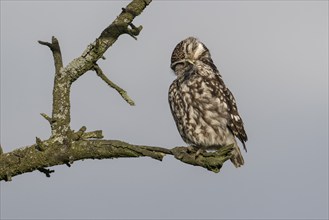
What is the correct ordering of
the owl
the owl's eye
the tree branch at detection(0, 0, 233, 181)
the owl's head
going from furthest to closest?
the owl's eye, the owl's head, the owl, the tree branch at detection(0, 0, 233, 181)

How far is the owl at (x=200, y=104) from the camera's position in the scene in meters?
11.8

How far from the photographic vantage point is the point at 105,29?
741cm

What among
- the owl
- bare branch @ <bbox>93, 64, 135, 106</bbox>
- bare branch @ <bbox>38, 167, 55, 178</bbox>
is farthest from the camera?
the owl

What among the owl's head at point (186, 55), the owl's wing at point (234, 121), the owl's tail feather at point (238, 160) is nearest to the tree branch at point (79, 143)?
the owl's head at point (186, 55)

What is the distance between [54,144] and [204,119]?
5.11 m

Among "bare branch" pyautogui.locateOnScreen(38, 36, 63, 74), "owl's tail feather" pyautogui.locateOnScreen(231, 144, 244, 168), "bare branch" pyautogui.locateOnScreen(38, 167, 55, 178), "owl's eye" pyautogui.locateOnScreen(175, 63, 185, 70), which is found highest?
"owl's eye" pyautogui.locateOnScreen(175, 63, 185, 70)

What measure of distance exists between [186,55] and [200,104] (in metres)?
1.12

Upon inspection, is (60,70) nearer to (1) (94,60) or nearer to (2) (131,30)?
(1) (94,60)

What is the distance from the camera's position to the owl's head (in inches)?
482

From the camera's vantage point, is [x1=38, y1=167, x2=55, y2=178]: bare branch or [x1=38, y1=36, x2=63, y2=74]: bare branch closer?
[x1=38, y1=167, x2=55, y2=178]: bare branch

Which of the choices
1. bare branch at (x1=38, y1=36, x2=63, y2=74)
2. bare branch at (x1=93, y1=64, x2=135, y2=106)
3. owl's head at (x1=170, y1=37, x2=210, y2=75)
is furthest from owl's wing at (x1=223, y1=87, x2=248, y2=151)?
bare branch at (x1=38, y1=36, x2=63, y2=74)

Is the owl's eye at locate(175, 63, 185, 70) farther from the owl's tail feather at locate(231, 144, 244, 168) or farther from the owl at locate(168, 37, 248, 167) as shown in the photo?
the owl's tail feather at locate(231, 144, 244, 168)

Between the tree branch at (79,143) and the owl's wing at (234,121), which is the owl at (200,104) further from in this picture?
the tree branch at (79,143)

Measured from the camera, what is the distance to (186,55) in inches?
488
